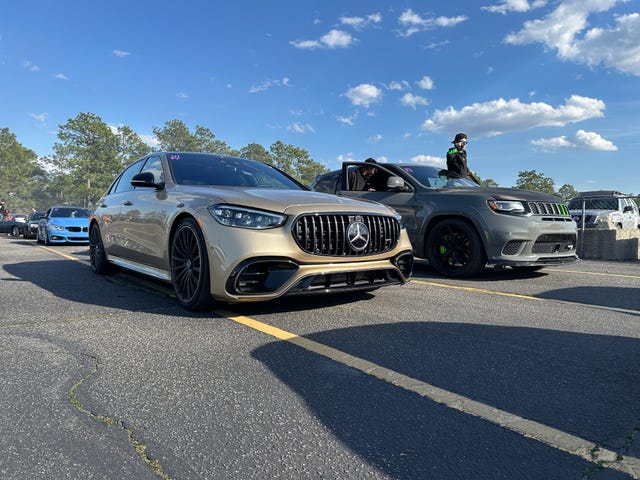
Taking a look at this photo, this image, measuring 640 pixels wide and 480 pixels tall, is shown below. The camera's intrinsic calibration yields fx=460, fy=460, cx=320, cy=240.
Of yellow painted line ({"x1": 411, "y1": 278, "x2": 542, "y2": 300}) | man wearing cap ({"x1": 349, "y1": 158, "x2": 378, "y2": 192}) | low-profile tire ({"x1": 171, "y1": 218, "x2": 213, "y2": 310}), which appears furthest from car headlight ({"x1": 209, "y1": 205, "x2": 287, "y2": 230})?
man wearing cap ({"x1": 349, "y1": 158, "x2": 378, "y2": 192})

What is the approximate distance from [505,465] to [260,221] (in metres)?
2.48

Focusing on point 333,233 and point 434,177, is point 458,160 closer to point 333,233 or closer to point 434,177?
point 434,177

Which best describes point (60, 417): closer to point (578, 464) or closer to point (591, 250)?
point (578, 464)

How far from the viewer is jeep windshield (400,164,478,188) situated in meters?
6.69

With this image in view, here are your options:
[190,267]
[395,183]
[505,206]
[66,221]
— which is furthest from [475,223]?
[66,221]

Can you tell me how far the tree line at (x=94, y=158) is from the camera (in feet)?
240

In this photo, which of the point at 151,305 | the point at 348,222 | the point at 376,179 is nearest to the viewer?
the point at 348,222

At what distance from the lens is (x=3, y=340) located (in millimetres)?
3166

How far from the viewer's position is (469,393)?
2225 millimetres

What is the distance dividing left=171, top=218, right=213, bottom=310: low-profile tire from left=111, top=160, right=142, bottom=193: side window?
200cm

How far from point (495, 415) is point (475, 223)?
411 centimetres

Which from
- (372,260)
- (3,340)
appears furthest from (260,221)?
(3,340)

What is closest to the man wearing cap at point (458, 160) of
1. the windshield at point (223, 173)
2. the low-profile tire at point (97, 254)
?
the windshield at point (223, 173)

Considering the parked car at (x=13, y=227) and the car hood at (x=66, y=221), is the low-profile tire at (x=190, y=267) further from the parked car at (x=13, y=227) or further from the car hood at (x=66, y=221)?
the parked car at (x=13, y=227)
